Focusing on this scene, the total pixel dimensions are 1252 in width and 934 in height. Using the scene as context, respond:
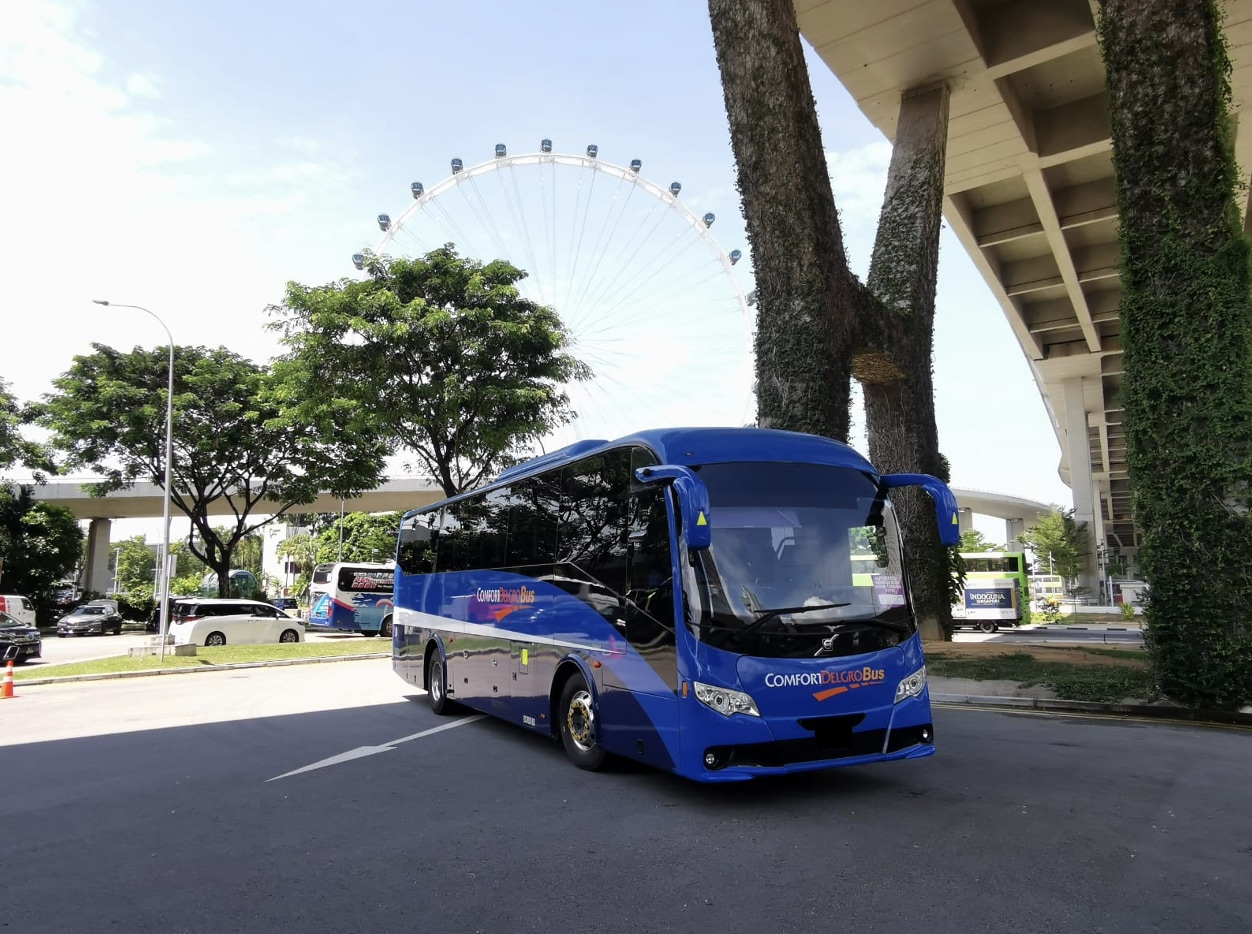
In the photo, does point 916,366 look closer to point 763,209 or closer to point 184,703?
point 763,209

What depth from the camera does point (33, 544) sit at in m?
41.9

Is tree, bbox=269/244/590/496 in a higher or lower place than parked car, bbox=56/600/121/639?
higher

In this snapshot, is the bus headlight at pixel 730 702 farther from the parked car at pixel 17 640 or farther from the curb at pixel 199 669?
the parked car at pixel 17 640

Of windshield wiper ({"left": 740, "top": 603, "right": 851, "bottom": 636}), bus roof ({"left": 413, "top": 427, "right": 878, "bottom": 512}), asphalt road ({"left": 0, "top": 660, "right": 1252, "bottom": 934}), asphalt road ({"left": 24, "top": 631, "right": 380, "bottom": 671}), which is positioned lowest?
asphalt road ({"left": 24, "top": 631, "right": 380, "bottom": 671})

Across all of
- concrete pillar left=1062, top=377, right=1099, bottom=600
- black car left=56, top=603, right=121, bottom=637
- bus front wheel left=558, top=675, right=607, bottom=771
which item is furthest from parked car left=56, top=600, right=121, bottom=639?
concrete pillar left=1062, top=377, right=1099, bottom=600

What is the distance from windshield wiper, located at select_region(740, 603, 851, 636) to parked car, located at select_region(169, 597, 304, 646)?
1052 inches

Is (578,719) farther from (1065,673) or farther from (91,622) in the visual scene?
(91,622)

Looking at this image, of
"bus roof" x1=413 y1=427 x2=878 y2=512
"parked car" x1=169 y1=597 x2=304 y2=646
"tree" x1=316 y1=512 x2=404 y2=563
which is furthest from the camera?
"tree" x1=316 y1=512 x2=404 y2=563

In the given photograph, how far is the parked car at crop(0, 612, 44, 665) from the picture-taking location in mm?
22125

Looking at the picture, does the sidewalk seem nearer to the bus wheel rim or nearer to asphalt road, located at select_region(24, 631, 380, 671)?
the bus wheel rim

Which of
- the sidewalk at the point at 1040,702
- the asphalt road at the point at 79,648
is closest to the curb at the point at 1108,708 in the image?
the sidewalk at the point at 1040,702

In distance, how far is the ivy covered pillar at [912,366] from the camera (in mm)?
18859

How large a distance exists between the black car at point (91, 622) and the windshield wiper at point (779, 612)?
41224 mm

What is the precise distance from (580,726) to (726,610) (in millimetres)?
2401
